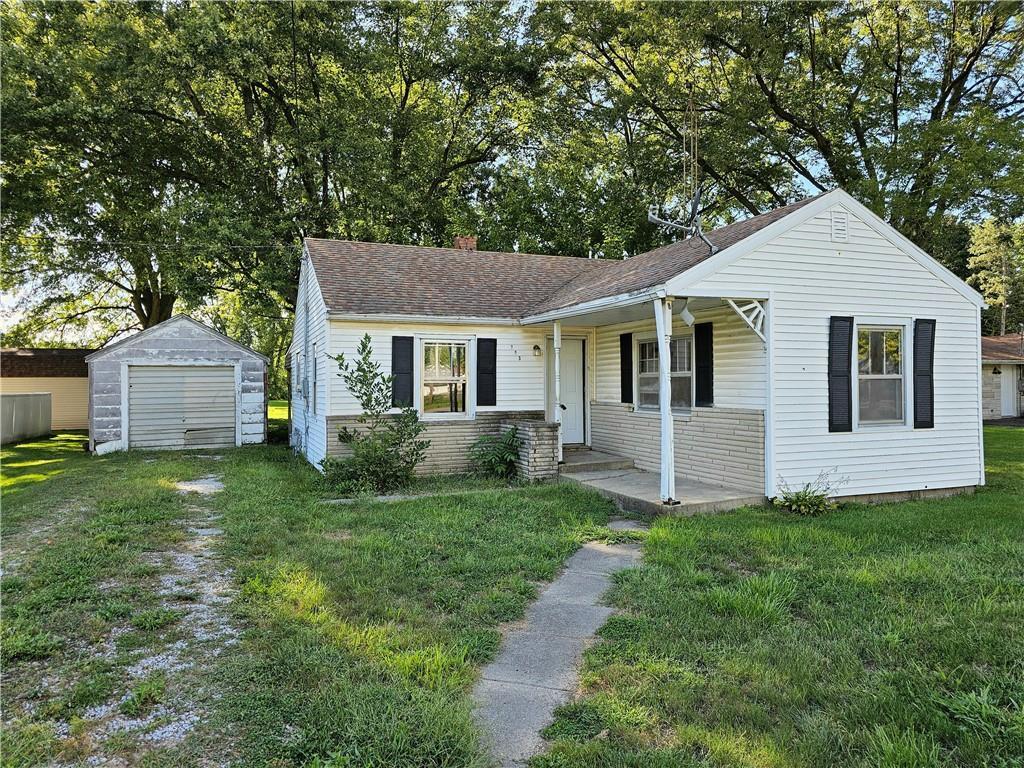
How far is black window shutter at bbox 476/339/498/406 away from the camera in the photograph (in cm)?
1069

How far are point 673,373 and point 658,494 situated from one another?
2.50 meters

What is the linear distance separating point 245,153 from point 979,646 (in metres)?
20.4

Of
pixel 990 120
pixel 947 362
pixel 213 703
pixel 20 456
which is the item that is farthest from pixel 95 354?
pixel 990 120

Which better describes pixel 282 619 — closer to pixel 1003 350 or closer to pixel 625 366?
pixel 625 366

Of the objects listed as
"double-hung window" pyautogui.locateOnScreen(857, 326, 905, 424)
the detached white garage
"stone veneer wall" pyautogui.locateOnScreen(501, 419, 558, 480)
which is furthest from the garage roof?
the detached white garage

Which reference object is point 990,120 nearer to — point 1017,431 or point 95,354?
point 1017,431

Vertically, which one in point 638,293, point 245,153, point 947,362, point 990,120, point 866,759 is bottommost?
point 866,759

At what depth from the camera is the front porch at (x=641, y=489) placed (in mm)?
7320

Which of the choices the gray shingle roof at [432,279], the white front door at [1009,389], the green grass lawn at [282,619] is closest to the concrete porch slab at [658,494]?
the green grass lawn at [282,619]

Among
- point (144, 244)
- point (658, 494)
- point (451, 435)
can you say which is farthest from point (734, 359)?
point (144, 244)

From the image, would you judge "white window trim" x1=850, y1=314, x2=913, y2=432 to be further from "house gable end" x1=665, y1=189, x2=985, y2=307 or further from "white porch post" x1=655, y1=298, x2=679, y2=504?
"white porch post" x1=655, y1=298, x2=679, y2=504

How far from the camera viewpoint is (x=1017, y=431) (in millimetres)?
17516

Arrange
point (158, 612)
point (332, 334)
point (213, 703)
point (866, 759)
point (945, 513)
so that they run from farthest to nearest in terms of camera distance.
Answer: point (332, 334) → point (945, 513) → point (158, 612) → point (213, 703) → point (866, 759)

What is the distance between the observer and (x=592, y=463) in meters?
10.2
